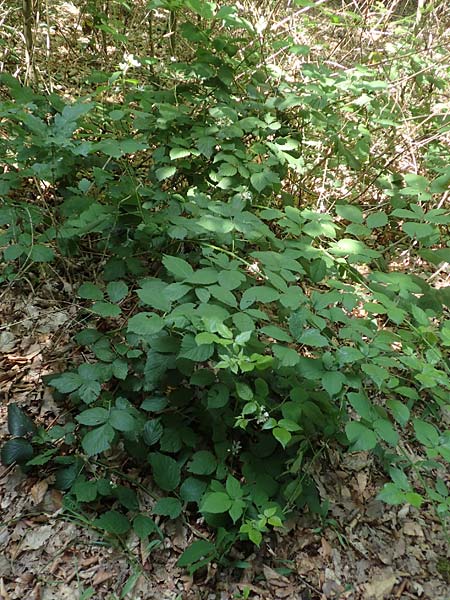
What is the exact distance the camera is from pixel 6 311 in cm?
240

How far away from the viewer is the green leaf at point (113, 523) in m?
1.74

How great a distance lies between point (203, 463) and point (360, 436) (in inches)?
25.8

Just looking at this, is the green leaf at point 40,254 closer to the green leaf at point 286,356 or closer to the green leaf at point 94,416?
the green leaf at point 94,416

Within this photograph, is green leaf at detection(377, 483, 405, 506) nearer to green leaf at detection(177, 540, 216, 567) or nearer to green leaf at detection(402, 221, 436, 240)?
green leaf at detection(177, 540, 216, 567)

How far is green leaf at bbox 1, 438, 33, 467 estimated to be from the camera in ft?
6.03

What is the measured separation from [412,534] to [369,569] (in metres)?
0.26

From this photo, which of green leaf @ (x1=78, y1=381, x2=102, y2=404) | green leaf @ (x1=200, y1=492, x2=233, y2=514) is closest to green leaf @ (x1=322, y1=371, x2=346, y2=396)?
green leaf @ (x1=200, y1=492, x2=233, y2=514)

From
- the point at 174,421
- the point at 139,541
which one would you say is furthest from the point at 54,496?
the point at 174,421

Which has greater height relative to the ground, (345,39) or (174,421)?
(345,39)

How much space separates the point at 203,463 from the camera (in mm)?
1828

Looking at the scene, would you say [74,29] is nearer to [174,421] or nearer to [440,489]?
[174,421]

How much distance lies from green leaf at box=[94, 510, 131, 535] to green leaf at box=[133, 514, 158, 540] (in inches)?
1.3

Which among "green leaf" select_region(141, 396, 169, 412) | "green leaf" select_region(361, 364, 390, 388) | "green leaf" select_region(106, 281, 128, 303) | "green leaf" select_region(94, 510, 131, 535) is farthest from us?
"green leaf" select_region(106, 281, 128, 303)

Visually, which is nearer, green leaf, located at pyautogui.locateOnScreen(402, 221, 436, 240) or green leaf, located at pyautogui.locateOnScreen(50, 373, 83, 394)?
green leaf, located at pyautogui.locateOnScreen(50, 373, 83, 394)
